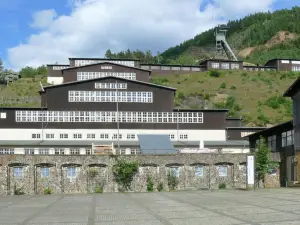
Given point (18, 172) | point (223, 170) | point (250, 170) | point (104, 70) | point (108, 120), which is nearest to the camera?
point (250, 170)

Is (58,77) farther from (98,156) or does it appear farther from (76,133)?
(98,156)

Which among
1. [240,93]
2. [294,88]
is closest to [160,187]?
[294,88]

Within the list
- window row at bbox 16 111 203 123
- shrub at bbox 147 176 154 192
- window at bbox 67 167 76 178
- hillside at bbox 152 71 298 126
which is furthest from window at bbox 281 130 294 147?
hillside at bbox 152 71 298 126

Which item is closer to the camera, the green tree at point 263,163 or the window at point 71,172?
the window at point 71,172

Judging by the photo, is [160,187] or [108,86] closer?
[160,187]

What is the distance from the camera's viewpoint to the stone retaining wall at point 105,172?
41.1 metres

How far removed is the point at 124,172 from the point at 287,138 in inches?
657

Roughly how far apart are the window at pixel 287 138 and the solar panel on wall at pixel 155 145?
36.6ft

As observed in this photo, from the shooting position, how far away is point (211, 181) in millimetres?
43875

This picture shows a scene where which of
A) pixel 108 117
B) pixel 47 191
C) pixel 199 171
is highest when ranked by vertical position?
pixel 108 117

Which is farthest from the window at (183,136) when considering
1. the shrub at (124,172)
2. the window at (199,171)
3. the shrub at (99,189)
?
the shrub at (99,189)

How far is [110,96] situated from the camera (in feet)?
213

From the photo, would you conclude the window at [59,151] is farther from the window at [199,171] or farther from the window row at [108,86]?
the window at [199,171]

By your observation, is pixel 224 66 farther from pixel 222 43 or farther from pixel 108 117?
pixel 108 117
